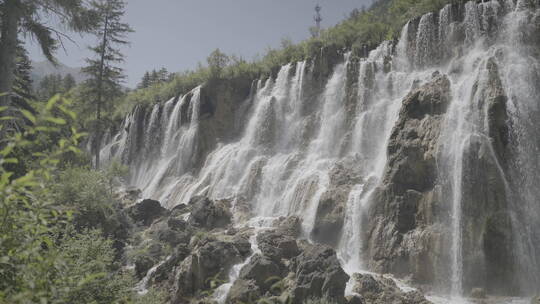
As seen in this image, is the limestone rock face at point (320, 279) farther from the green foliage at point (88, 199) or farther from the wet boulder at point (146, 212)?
the wet boulder at point (146, 212)

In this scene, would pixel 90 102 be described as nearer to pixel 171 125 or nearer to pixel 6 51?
pixel 171 125

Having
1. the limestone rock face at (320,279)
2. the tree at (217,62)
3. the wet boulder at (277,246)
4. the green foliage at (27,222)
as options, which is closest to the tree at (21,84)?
the green foliage at (27,222)

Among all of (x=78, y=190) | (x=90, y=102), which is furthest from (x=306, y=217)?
(x=90, y=102)

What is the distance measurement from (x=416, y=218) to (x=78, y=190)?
13.0 metres

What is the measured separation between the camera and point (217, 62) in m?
31.5

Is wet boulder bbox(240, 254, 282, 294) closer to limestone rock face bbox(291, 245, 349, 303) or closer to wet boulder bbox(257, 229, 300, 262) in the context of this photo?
limestone rock face bbox(291, 245, 349, 303)

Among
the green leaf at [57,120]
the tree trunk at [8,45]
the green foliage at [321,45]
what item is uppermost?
the green foliage at [321,45]

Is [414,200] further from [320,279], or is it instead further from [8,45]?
[8,45]

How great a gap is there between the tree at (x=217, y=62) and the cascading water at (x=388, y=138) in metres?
1.94

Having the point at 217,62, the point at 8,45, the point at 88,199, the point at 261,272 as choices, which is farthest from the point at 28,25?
the point at 217,62

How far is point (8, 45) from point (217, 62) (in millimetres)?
23828

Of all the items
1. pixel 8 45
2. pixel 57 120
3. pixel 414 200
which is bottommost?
pixel 57 120

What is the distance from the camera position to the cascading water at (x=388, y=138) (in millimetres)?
11555

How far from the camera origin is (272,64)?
93.1 feet
